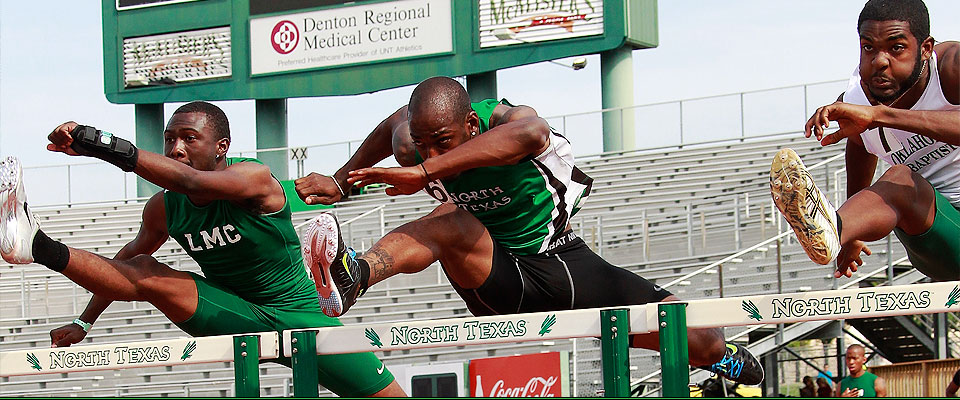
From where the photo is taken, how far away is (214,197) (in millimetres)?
5047

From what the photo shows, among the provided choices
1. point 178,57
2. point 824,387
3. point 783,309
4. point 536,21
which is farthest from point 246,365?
point 178,57

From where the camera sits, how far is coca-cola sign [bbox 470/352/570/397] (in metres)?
11.2

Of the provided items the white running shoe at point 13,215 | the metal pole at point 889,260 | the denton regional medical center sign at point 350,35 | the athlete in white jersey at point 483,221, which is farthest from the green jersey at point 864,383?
the denton regional medical center sign at point 350,35

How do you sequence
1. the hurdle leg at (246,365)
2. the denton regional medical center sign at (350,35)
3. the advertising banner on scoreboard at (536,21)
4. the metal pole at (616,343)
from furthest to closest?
the denton regional medical center sign at (350,35) < the advertising banner on scoreboard at (536,21) < the hurdle leg at (246,365) < the metal pole at (616,343)

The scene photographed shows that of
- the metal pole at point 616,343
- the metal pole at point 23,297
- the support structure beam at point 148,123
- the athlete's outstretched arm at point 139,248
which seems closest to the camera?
the metal pole at point 616,343

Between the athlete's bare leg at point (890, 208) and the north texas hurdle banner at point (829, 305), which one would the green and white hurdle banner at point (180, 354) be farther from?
the athlete's bare leg at point (890, 208)

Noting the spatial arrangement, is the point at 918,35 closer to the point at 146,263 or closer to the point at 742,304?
the point at 742,304

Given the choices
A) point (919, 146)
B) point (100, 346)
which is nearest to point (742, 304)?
point (919, 146)

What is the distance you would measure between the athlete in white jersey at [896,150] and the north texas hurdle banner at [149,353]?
6.85 ft

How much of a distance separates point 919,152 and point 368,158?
2229 mm

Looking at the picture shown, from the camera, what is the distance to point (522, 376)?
455 inches

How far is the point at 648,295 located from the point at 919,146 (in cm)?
119

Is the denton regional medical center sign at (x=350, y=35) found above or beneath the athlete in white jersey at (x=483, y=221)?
above

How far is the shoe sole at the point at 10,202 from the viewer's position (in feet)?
14.6
